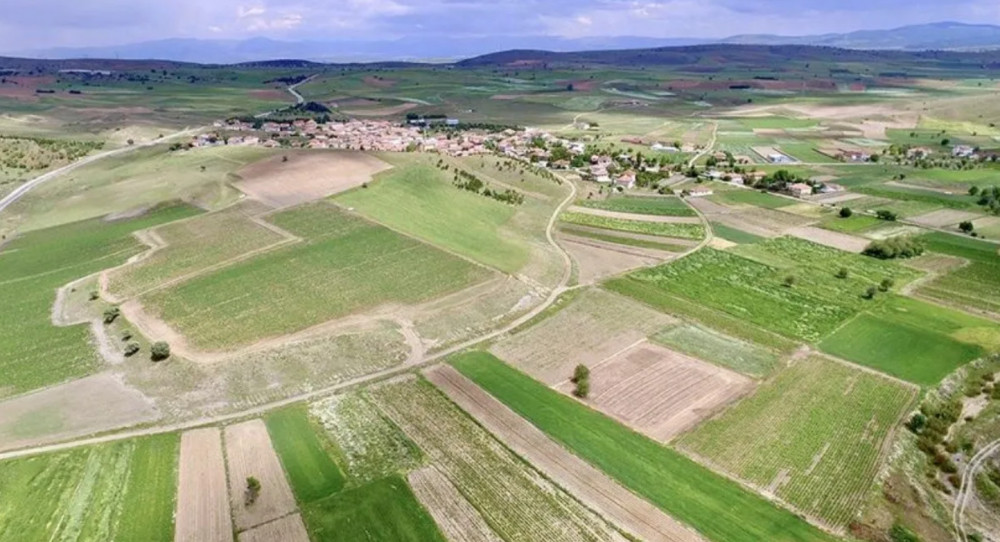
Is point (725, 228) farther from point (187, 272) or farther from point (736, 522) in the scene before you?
point (187, 272)

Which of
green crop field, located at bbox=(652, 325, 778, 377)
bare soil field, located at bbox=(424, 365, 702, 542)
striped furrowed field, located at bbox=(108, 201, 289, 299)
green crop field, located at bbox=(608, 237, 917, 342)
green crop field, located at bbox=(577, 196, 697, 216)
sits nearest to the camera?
bare soil field, located at bbox=(424, 365, 702, 542)

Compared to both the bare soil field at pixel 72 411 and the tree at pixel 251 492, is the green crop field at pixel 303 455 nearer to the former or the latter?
the tree at pixel 251 492

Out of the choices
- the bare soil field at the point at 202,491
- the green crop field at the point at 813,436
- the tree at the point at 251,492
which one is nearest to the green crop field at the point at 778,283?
the green crop field at the point at 813,436

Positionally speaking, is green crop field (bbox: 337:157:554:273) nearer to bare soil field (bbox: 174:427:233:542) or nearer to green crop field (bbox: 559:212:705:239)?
green crop field (bbox: 559:212:705:239)

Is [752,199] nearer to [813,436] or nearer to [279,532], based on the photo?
[813,436]

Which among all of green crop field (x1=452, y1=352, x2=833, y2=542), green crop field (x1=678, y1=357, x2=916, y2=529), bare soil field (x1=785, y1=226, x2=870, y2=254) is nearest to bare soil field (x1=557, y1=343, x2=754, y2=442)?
green crop field (x1=678, y1=357, x2=916, y2=529)

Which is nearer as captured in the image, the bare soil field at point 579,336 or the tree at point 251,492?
the tree at point 251,492
